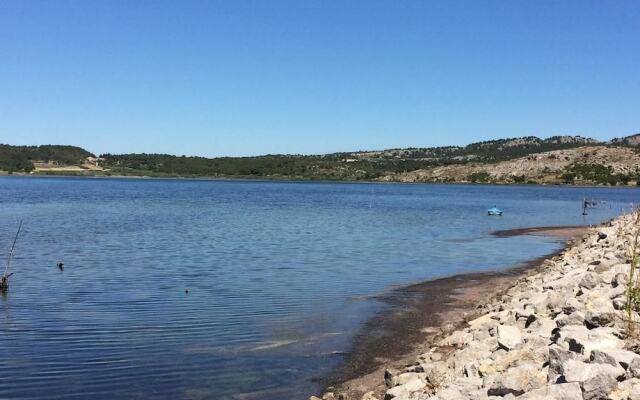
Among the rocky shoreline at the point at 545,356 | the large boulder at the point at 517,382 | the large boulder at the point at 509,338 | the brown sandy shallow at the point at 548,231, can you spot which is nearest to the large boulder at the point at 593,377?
the rocky shoreline at the point at 545,356

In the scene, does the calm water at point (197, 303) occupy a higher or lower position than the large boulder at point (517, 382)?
lower

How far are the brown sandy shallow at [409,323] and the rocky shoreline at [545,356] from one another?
51 centimetres

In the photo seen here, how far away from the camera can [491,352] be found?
30.7ft

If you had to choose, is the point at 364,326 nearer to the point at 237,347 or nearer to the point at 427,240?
the point at 237,347

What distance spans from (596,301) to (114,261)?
2267 centimetres

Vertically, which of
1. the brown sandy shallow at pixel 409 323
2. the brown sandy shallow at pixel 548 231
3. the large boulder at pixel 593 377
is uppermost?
the large boulder at pixel 593 377

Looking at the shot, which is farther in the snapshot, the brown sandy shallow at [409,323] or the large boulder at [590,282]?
the brown sandy shallow at [409,323]

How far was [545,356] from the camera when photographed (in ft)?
26.2

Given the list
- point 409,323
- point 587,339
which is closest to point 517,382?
point 587,339

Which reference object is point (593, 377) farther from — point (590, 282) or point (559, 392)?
point (590, 282)

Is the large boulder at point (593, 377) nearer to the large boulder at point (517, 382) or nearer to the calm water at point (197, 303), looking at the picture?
the large boulder at point (517, 382)

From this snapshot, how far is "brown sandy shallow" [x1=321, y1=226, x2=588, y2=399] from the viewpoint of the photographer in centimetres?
1220

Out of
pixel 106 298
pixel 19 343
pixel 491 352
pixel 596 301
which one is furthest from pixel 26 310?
pixel 596 301

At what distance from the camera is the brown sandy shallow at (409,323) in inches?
480
